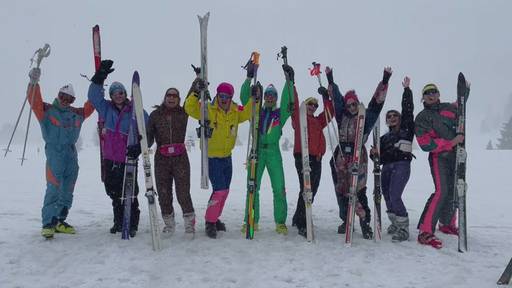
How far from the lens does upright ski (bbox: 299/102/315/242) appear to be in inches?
248

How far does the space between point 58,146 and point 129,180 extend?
1.47 metres

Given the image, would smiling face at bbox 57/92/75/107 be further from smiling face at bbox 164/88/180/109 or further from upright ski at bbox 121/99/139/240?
smiling face at bbox 164/88/180/109

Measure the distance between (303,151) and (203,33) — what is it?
2.86 m

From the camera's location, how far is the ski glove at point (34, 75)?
630 centimetres

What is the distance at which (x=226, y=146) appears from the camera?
6676 millimetres

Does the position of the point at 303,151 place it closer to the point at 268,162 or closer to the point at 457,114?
the point at 268,162

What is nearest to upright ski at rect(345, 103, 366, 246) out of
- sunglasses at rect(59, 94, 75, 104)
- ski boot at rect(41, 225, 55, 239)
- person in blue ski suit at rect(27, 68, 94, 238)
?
person in blue ski suit at rect(27, 68, 94, 238)

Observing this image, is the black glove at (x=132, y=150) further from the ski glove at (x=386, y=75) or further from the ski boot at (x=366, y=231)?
the ski glove at (x=386, y=75)

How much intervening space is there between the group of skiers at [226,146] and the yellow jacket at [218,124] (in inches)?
0.7

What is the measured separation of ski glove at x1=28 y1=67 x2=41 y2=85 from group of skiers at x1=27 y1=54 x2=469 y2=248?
0.07 feet

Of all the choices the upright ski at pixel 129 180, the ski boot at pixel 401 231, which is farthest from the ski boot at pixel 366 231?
the upright ski at pixel 129 180

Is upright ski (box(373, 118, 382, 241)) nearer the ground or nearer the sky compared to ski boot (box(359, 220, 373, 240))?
nearer the sky

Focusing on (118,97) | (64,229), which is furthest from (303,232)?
(64,229)

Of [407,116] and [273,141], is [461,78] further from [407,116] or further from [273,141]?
[273,141]
